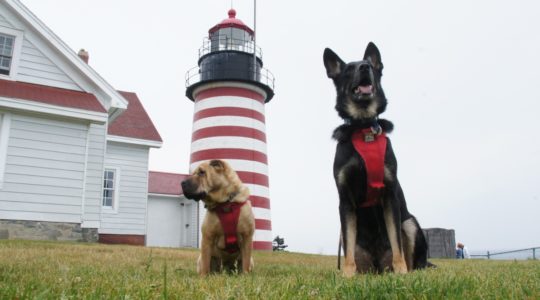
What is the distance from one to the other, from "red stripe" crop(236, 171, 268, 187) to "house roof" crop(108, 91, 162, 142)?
4.47 meters

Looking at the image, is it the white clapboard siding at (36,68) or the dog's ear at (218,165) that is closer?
the dog's ear at (218,165)

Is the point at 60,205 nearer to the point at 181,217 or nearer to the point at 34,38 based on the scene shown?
the point at 34,38

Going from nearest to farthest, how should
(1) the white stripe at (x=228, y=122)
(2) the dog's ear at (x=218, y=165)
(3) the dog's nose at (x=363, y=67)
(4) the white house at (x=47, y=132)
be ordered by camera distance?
(3) the dog's nose at (x=363, y=67), (2) the dog's ear at (x=218, y=165), (4) the white house at (x=47, y=132), (1) the white stripe at (x=228, y=122)

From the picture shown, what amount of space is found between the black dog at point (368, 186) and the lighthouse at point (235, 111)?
13.2 m

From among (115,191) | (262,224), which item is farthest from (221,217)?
(115,191)

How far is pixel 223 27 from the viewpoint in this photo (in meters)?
20.5

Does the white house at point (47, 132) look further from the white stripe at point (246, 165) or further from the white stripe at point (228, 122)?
the white stripe at point (246, 165)

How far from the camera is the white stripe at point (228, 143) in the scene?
723 inches

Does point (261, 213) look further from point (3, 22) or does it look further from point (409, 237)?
point (409, 237)

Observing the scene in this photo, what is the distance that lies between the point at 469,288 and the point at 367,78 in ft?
8.34

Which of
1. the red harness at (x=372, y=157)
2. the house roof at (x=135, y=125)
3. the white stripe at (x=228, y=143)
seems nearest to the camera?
the red harness at (x=372, y=157)

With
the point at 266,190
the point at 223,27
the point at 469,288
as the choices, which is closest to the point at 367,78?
the point at 469,288

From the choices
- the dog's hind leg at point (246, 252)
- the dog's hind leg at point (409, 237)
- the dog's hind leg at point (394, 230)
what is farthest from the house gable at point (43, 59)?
the dog's hind leg at point (394, 230)

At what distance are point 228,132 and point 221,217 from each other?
538 inches
